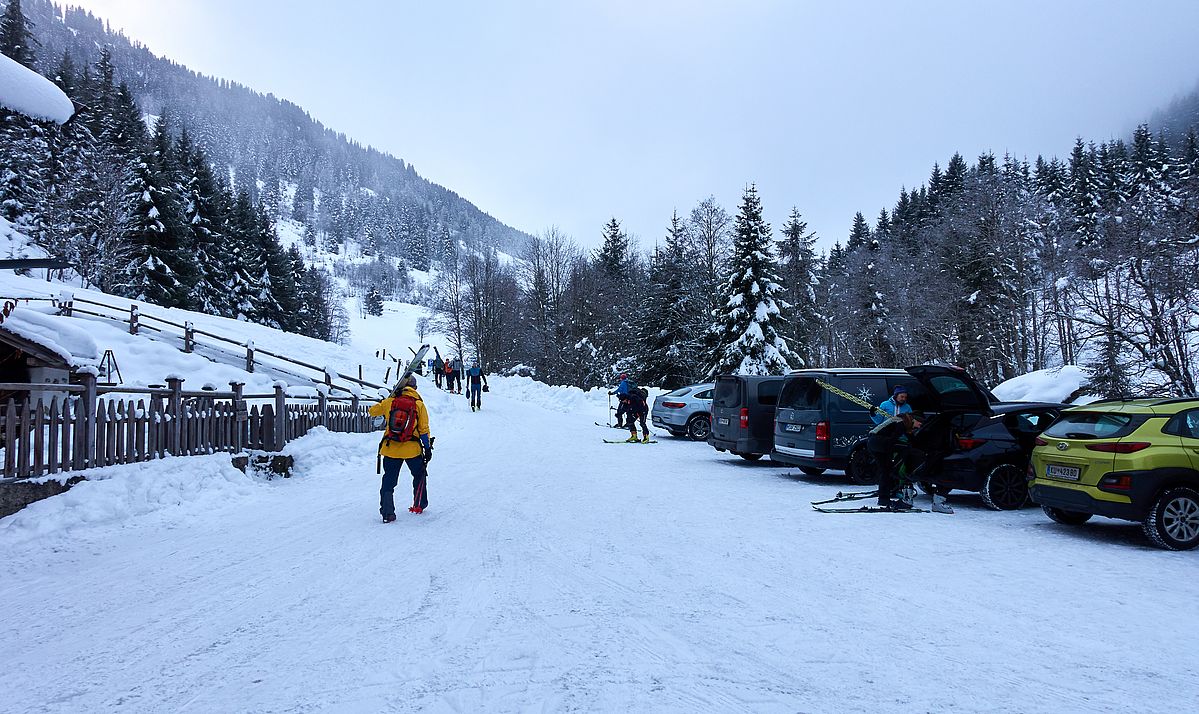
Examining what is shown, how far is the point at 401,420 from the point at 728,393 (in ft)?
27.2

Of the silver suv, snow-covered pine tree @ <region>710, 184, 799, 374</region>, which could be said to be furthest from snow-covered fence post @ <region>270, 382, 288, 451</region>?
snow-covered pine tree @ <region>710, 184, 799, 374</region>

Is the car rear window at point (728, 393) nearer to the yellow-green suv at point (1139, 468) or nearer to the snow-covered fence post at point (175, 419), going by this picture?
the yellow-green suv at point (1139, 468)

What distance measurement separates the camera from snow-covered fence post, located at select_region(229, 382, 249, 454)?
35.7 ft

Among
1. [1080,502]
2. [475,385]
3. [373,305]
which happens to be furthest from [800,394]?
[373,305]

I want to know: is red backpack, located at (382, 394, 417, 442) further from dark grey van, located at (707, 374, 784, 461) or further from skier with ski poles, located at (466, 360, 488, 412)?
skier with ski poles, located at (466, 360, 488, 412)

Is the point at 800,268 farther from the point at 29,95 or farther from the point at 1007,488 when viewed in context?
the point at 29,95

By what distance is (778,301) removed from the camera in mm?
33812

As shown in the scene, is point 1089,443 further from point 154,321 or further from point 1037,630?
point 154,321

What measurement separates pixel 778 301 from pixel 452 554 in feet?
97.6

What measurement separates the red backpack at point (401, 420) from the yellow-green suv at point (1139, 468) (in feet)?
26.0

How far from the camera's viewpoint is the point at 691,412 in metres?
19.8

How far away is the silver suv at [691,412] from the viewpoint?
19.8 m

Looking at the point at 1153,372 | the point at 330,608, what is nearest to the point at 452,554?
the point at 330,608

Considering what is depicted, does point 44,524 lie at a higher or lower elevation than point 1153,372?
lower
